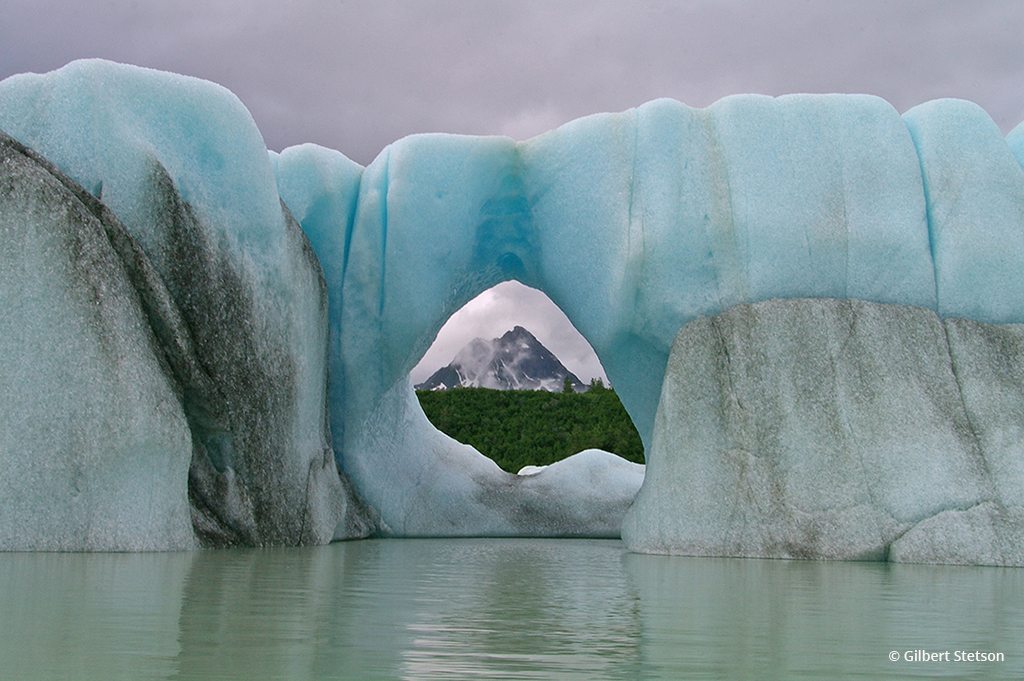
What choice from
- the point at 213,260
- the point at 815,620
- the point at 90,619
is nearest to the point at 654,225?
the point at 213,260

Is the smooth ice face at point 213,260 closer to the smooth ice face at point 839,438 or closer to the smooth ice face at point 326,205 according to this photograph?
the smooth ice face at point 326,205

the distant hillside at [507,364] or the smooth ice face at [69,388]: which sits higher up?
the distant hillside at [507,364]

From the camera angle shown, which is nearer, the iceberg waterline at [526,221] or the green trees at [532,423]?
the iceberg waterline at [526,221]

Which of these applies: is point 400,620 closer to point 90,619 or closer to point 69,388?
point 90,619

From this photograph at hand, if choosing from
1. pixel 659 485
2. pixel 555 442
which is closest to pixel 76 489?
pixel 659 485

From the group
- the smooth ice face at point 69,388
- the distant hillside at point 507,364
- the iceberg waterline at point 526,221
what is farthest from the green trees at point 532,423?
the distant hillside at point 507,364

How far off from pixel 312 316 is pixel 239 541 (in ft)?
7.83

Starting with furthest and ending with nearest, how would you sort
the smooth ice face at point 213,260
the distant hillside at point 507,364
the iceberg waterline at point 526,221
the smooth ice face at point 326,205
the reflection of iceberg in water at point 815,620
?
the distant hillside at point 507,364, the smooth ice face at point 326,205, the iceberg waterline at point 526,221, the smooth ice face at point 213,260, the reflection of iceberg in water at point 815,620

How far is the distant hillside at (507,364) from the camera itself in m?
63.4

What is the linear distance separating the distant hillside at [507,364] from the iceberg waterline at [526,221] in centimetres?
4973

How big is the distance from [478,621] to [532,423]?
2066 centimetres

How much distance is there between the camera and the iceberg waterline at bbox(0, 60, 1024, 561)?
8.89 metres

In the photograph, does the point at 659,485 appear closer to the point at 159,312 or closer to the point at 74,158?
the point at 159,312

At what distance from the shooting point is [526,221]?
11.7 meters
